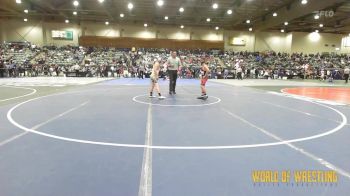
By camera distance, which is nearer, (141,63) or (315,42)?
(141,63)

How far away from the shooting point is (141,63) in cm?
2927

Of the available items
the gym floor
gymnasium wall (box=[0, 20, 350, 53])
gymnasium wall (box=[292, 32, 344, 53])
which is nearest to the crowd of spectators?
gymnasium wall (box=[0, 20, 350, 53])

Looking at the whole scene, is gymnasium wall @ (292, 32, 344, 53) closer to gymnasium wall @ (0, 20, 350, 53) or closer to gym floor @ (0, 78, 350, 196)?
gymnasium wall @ (0, 20, 350, 53)

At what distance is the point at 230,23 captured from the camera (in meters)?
38.2

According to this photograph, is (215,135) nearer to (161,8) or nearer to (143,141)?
(143,141)

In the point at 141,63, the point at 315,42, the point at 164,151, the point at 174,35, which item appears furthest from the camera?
the point at 315,42

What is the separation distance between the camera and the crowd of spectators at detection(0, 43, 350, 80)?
27.1m

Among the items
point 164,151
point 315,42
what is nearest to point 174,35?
point 315,42

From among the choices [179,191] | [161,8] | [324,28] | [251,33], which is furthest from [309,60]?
[179,191]

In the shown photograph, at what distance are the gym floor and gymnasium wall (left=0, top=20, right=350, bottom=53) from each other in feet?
115

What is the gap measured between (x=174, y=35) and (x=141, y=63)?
14.4 meters

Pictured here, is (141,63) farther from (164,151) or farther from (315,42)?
(315,42)

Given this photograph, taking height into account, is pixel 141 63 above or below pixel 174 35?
below

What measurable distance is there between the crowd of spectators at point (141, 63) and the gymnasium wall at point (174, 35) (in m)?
3.40
